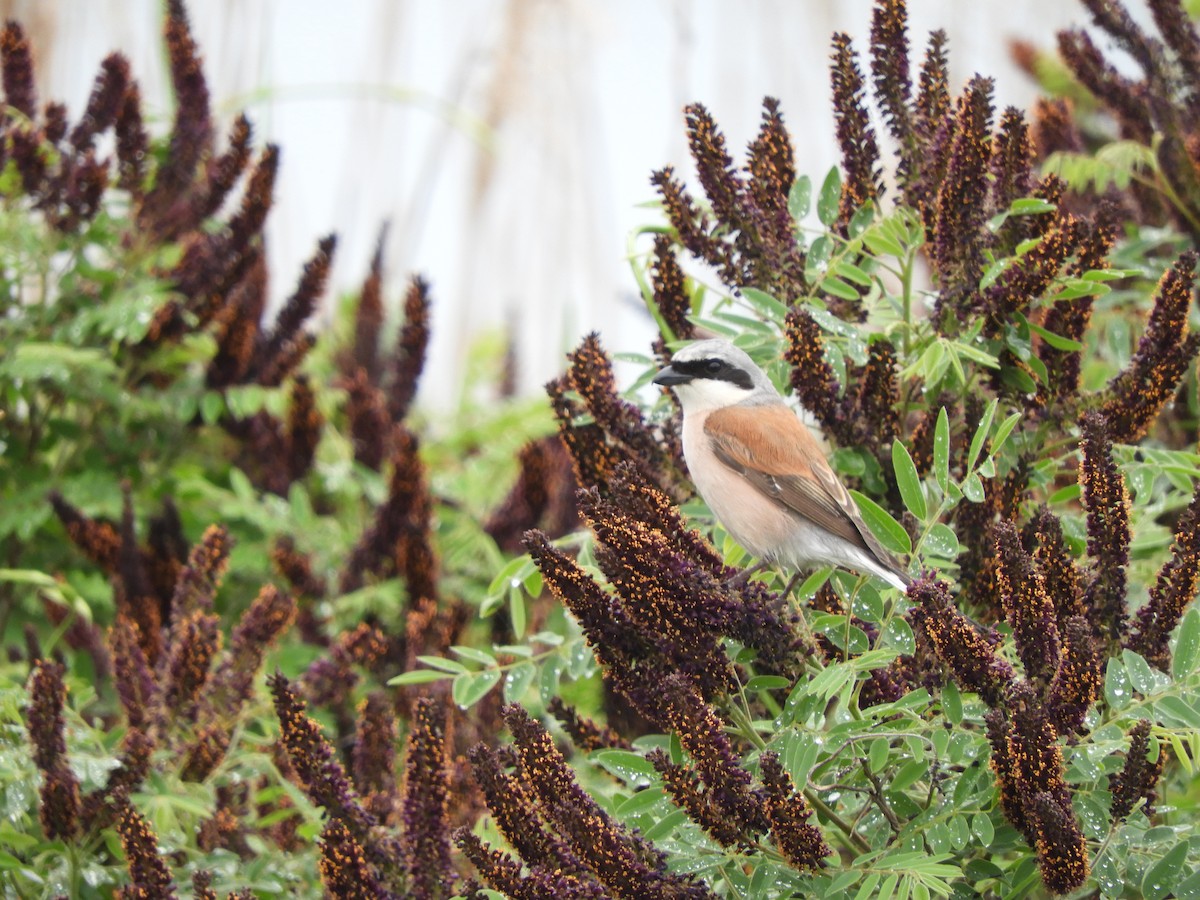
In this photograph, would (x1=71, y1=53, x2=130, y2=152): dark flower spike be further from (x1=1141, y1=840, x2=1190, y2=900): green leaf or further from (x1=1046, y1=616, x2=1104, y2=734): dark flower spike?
(x1=1141, y1=840, x2=1190, y2=900): green leaf

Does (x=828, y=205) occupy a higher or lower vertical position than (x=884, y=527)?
higher

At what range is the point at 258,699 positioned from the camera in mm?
3385

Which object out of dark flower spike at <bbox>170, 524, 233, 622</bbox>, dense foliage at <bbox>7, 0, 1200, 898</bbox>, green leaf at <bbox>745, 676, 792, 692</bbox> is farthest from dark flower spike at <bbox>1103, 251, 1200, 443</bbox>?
dark flower spike at <bbox>170, 524, 233, 622</bbox>

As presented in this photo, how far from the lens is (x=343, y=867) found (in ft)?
7.45

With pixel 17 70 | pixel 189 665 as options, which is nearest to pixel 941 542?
pixel 189 665

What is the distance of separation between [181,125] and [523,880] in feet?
10.0

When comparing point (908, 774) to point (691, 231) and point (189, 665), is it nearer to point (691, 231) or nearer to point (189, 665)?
point (691, 231)

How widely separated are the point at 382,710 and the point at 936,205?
1.54 meters

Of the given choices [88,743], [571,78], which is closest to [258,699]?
[88,743]

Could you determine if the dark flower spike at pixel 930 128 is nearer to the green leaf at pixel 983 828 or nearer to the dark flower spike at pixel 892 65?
the dark flower spike at pixel 892 65

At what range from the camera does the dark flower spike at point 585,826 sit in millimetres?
1972

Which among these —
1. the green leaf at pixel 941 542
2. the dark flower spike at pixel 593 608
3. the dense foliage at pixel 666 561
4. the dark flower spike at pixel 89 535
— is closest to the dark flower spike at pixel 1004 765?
the dense foliage at pixel 666 561

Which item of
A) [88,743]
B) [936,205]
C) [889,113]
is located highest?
[889,113]

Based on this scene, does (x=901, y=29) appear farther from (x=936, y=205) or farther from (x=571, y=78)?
(x=571, y=78)
